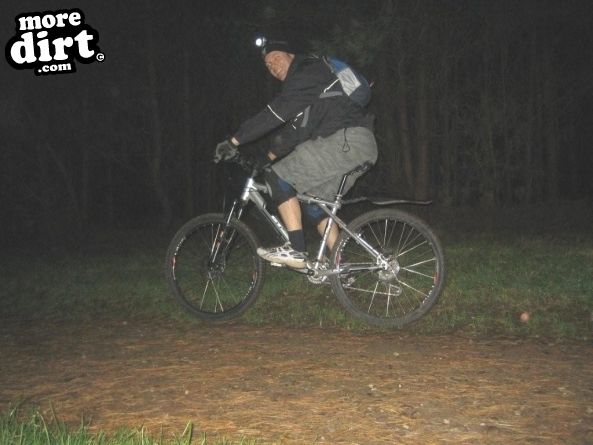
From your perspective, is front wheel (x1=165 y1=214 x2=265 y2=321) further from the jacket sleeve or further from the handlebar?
the jacket sleeve

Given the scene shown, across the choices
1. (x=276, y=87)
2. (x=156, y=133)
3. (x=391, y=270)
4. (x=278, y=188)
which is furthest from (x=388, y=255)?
(x=156, y=133)

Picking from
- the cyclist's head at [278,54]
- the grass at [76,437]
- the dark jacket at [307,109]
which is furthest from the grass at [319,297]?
the cyclist's head at [278,54]

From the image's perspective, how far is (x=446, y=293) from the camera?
5.86 m

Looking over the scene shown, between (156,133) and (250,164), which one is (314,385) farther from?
(156,133)

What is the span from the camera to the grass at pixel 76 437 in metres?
2.77

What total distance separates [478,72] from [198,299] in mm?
19979

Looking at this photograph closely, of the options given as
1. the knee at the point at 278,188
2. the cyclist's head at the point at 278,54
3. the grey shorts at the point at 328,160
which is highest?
the cyclist's head at the point at 278,54

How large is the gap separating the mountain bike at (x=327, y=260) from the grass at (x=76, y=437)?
2247mm

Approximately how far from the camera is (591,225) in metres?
12.2

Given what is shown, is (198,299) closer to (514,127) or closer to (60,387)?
(60,387)

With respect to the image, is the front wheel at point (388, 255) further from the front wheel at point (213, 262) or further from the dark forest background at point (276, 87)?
the dark forest background at point (276, 87)

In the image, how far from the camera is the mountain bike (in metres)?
5.04

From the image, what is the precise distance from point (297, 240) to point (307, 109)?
0.98 m

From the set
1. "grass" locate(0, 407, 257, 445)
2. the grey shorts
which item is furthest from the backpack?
A: "grass" locate(0, 407, 257, 445)
